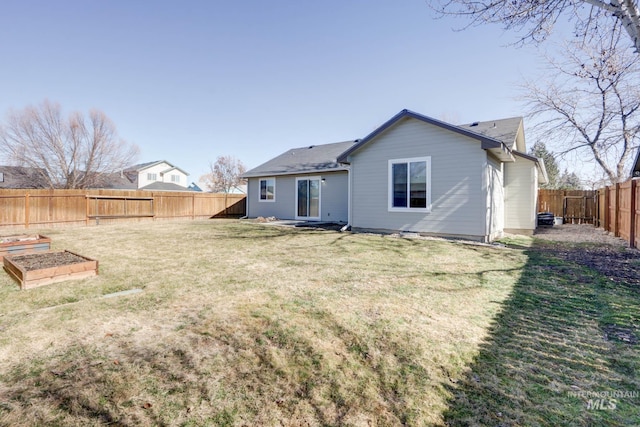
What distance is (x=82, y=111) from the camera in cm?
2583

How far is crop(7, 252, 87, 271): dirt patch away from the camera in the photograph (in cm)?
522

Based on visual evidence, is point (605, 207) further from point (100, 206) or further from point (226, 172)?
point (226, 172)

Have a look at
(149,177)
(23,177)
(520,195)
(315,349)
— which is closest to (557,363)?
(315,349)

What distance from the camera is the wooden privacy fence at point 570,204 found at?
1755 cm

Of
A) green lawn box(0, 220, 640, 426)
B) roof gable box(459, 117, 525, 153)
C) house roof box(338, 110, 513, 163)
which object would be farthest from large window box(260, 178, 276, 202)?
green lawn box(0, 220, 640, 426)

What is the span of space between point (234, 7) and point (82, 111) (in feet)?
72.9

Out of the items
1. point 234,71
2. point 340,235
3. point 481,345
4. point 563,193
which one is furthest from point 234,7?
point 563,193

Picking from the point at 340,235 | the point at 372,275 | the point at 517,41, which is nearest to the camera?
the point at 372,275

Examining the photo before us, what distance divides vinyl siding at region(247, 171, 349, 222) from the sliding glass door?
24 cm

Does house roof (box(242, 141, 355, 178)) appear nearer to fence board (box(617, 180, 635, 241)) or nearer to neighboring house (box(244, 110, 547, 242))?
neighboring house (box(244, 110, 547, 242))

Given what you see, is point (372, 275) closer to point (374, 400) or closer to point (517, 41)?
point (374, 400)

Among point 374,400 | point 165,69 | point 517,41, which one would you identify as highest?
point 165,69

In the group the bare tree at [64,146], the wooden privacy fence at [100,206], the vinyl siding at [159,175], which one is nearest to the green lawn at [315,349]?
the wooden privacy fence at [100,206]

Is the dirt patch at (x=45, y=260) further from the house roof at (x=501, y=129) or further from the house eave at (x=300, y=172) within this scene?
the house roof at (x=501, y=129)
